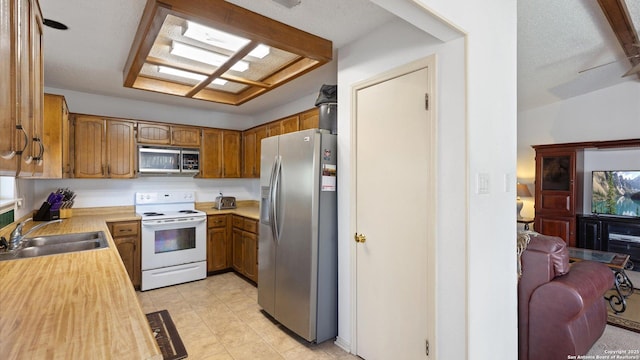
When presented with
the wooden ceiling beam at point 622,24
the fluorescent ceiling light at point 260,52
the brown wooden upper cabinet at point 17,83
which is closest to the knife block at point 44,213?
the brown wooden upper cabinet at point 17,83

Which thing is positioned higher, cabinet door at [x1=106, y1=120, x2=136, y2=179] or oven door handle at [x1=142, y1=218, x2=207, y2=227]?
cabinet door at [x1=106, y1=120, x2=136, y2=179]

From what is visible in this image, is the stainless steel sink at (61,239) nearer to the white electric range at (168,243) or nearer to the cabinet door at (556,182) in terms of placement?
the white electric range at (168,243)

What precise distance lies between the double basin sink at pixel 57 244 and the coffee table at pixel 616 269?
4705 mm

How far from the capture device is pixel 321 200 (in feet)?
8.43

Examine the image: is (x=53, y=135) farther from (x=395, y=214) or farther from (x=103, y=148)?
(x=395, y=214)

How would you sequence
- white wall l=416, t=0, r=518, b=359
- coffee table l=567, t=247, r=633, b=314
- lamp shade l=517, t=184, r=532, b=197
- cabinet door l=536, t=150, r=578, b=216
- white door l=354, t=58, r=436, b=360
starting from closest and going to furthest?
white wall l=416, t=0, r=518, b=359 < white door l=354, t=58, r=436, b=360 < coffee table l=567, t=247, r=633, b=314 < cabinet door l=536, t=150, r=578, b=216 < lamp shade l=517, t=184, r=532, b=197

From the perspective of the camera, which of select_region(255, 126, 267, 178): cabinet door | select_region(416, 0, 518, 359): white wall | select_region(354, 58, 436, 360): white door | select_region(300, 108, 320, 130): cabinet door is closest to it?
select_region(416, 0, 518, 359): white wall

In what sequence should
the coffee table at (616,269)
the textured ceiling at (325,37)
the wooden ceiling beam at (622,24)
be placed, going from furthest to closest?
1. the coffee table at (616,269)
2. the wooden ceiling beam at (622,24)
3. the textured ceiling at (325,37)

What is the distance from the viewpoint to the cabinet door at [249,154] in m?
4.70

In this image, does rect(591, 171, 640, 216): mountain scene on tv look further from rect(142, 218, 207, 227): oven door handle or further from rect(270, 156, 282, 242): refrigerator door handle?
rect(142, 218, 207, 227): oven door handle

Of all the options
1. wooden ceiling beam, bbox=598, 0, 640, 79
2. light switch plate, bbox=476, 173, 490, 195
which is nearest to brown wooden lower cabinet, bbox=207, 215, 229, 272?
light switch plate, bbox=476, 173, 490, 195

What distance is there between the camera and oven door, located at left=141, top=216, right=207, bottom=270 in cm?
373

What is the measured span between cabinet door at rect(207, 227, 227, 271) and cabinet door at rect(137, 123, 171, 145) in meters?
1.41

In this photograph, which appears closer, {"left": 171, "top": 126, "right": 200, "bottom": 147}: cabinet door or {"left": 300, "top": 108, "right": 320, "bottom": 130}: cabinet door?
{"left": 300, "top": 108, "right": 320, "bottom": 130}: cabinet door
